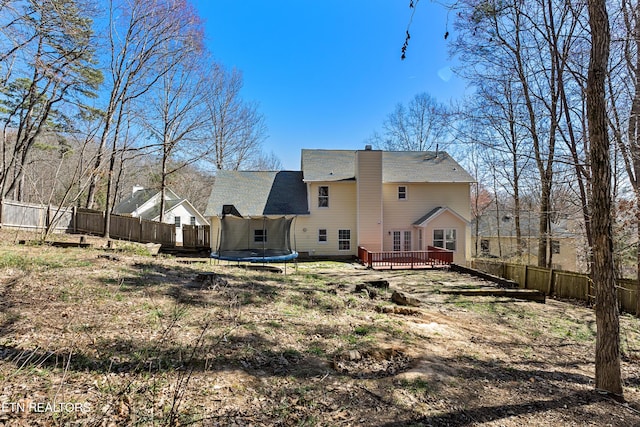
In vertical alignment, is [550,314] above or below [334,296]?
below

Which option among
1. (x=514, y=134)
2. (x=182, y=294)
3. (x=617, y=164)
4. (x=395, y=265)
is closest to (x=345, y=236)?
(x=395, y=265)

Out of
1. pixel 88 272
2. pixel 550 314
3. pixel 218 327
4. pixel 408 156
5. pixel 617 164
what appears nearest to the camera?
pixel 218 327

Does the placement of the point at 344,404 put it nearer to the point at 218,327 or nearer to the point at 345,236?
the point at 218,327

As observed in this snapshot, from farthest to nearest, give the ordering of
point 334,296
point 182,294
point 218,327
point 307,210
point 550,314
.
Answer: point 307,210 < point 550,314 < point 334,296 < point 182,294 < point 218,327

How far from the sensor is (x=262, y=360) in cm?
384

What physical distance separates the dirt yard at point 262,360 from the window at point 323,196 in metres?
12.3

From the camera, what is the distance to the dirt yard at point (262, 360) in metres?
2.73

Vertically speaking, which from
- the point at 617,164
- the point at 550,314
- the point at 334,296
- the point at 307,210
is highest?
the point at 617,164

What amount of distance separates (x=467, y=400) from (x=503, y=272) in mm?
12941

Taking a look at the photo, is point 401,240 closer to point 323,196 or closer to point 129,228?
point 323,196

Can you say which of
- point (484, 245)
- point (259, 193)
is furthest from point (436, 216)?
point (484, 245)

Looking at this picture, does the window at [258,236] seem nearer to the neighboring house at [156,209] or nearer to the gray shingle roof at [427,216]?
the gray shingle roof at [427,216]

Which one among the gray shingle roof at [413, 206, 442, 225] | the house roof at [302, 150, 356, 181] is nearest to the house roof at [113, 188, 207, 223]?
the house roof at [302, 150, 356, 181]

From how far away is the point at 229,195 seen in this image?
1956cm
